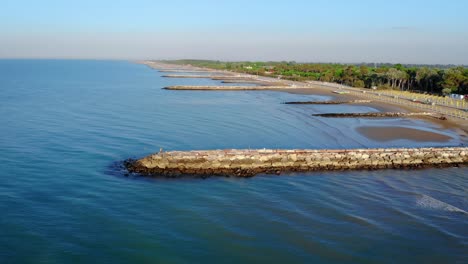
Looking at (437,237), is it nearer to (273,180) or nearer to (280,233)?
(280,233)

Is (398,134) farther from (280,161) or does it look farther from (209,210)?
(209,210)

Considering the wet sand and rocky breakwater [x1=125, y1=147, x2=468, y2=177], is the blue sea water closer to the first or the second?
rocky breakwater [x1=125, y1=147, x2=468, y2=177]

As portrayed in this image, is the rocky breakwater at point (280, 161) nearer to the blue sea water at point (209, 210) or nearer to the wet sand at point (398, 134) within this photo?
the blue sea water at point (209, 210)

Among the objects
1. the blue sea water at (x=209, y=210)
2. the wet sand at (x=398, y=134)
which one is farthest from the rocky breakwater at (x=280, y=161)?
the wet sand at (x=398, y=134)

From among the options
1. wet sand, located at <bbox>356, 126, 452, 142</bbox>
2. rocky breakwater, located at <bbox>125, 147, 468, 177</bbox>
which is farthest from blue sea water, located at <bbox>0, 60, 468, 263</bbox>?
wet sand, located at <bbox>356, 126, 452, 142</bbox>

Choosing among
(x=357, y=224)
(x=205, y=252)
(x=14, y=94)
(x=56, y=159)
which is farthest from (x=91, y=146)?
(x=14, y=94)
